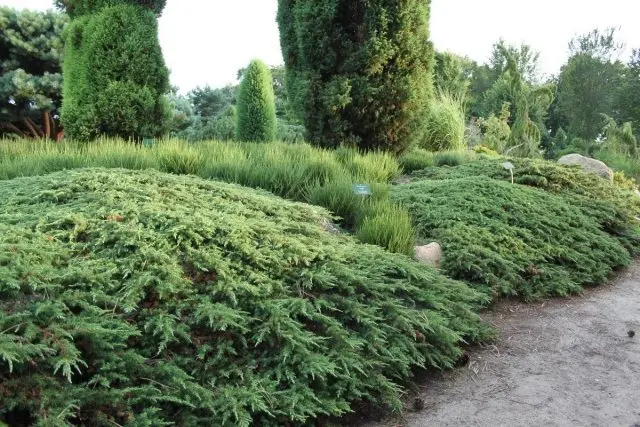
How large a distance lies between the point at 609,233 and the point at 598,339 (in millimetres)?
2838

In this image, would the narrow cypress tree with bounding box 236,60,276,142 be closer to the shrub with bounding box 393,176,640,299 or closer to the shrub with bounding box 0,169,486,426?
the shrub with bounding box 393,176,640,299

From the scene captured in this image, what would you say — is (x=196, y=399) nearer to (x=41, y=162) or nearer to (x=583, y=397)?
(x=583, y=397)

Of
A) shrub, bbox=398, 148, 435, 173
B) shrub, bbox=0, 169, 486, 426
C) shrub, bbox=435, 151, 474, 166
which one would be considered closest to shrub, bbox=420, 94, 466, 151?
shrub, bbox=435, 151, 474, 166

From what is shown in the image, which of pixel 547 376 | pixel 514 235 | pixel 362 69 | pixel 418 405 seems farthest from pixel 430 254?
pixel 362 69

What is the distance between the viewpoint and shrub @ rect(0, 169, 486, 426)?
200 cm

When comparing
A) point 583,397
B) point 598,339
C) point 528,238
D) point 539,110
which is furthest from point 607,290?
point 539,110

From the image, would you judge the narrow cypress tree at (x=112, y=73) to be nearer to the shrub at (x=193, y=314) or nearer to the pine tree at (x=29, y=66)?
the shrub at (x=193, y=314)

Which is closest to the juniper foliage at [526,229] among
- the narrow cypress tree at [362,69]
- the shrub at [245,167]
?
the shrub at [245,167]

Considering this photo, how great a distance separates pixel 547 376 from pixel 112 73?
7.97m

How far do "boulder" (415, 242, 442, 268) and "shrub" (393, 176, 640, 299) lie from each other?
7cm

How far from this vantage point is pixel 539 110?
2795cm

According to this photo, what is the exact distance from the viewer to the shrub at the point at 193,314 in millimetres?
1995

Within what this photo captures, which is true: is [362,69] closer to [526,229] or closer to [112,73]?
[112,73]

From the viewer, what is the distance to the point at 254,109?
1255cm
